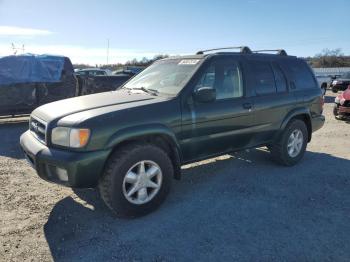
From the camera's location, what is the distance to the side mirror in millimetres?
4348

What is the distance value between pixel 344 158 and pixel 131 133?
4.70 m

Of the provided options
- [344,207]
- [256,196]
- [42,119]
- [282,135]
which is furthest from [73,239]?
[282,135]

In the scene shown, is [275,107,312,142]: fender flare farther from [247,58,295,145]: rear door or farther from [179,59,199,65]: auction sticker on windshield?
[179,59,199,65]: auction sticker on windshield

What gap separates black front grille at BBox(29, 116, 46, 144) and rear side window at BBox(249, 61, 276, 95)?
304 cm

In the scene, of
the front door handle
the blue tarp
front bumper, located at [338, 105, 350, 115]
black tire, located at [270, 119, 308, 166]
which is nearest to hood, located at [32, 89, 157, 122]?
the front door handle

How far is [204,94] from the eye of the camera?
4.35 m

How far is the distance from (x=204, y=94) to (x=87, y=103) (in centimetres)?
142

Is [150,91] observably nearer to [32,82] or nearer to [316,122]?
[316,122]

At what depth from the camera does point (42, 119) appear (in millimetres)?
4121

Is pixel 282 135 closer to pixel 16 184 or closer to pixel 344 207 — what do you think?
pixel 344 207

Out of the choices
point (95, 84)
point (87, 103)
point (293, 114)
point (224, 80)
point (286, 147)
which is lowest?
point (286, 147)

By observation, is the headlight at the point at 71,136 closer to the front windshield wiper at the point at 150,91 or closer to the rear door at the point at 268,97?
the front windshield wiper at the point at 150,91

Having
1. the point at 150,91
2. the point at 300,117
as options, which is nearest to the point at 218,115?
the point at 150,91

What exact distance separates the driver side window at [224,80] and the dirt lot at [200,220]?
1335 millimetres
